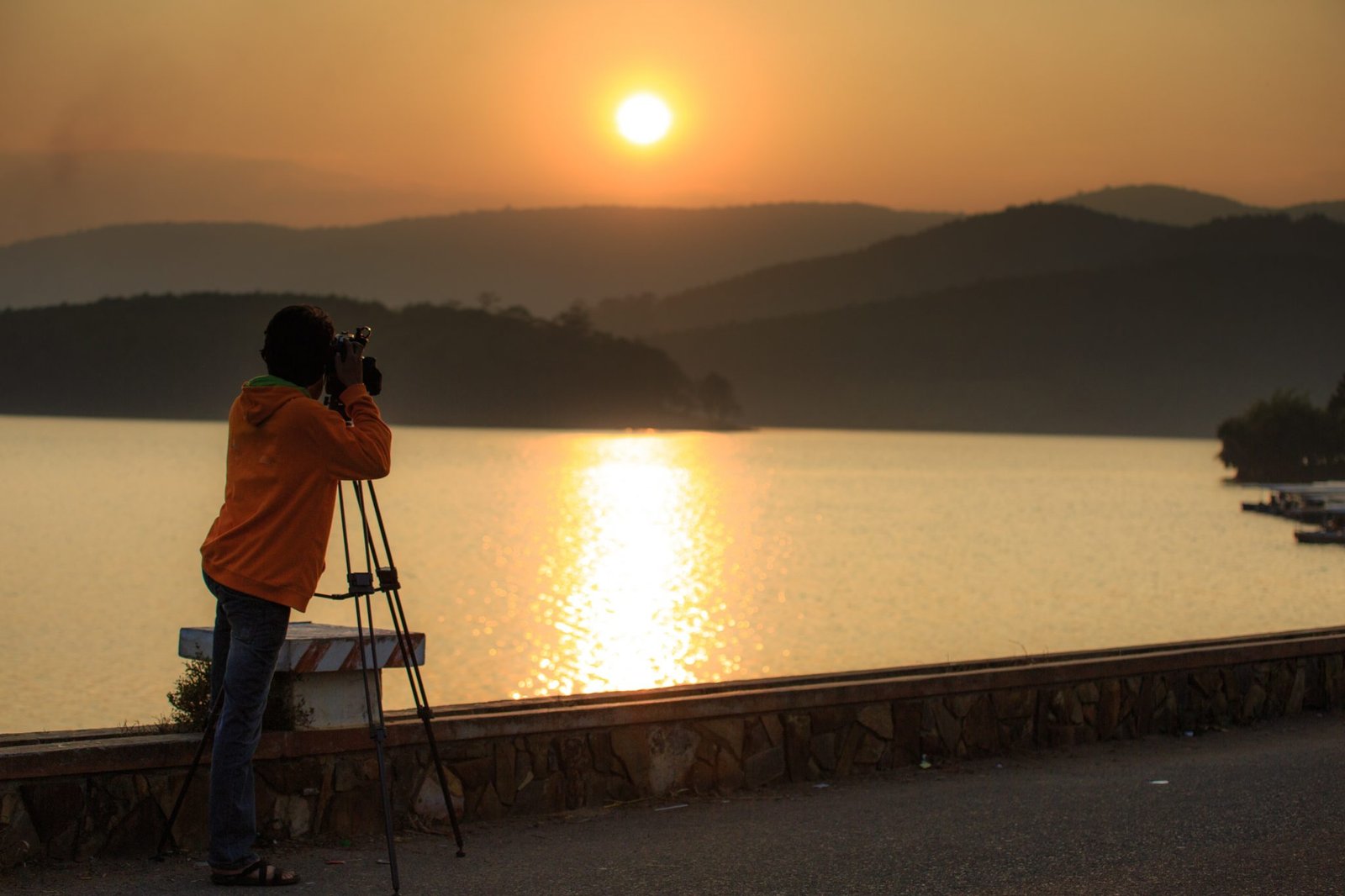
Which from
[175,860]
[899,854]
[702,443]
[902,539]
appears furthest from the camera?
[702,443]

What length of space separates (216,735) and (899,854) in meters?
2.65

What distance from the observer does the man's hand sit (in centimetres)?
545

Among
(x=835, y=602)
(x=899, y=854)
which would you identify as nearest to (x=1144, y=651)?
(x=899, y=854)

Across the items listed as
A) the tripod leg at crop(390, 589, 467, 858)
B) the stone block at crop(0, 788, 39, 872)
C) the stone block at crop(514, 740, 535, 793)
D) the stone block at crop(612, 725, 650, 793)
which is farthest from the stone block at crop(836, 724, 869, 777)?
the stone block at crop(0, 788, 39, 872)

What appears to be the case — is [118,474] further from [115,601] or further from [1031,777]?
[1031,777]

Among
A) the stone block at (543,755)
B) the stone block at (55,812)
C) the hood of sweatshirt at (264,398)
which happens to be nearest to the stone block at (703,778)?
the stone block at (543,755)

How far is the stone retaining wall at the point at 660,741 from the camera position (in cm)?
569

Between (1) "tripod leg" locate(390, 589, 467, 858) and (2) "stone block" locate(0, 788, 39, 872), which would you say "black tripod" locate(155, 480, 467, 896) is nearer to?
(1) "tripod leg" locate(390, 589, 467, 858)

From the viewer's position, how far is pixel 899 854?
616 centimetres

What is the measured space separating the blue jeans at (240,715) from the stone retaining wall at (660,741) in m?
0.52

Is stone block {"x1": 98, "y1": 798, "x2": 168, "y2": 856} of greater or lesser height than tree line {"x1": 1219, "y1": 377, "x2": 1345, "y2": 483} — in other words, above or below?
below

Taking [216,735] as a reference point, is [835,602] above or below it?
below

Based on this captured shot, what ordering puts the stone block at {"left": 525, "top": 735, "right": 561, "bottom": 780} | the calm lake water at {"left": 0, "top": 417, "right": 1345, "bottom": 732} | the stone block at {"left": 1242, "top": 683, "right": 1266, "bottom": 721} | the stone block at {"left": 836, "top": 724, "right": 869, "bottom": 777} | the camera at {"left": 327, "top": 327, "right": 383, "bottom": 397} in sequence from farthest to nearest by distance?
the calm lake water at {"left": 0, "top": 417, "right": 1345, "bottom": 732}
the stone block at {"left": 1242, "top": 683, "right": 1266, "bottom": 721}
the stone block at {"left": 836, "top": 724, "right": 869, "bottom": 777}
the stone block at {"left": 525, "top": 735, "right": 561, "bottom": 780}
the camera at {"left": 327, "top": 327, "right": 383, "bottom": 397}

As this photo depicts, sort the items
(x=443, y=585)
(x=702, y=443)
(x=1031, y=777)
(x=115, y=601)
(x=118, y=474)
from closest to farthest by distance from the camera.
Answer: (x=1031, y=777) < (x=115, y=601) < (x=443, y=585) < (x=118, y=474) < (x=702, y=443)
